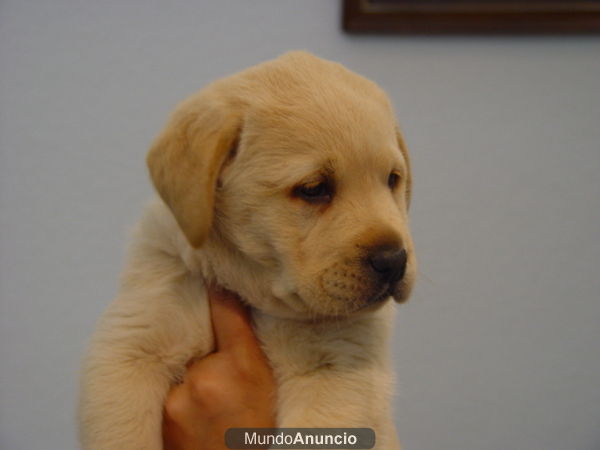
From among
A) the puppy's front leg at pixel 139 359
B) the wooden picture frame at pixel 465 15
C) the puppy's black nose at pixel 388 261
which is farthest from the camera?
the wooden picture frame at pixel 465 15

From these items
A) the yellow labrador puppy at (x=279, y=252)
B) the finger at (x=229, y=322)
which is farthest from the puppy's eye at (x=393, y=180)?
the finger at (x=229, y=322)

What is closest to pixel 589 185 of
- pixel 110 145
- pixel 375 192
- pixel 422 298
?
pixel 422 298

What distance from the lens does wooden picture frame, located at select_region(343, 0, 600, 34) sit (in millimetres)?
2076

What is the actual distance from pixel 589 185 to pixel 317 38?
142 centimetres

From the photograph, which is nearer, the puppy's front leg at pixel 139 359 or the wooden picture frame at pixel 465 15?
the puppy's front leg at pixel 139 359

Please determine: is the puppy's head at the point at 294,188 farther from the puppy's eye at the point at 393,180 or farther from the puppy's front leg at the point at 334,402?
the puppy's front leg at the point at 334,402

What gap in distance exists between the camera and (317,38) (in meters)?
2.19

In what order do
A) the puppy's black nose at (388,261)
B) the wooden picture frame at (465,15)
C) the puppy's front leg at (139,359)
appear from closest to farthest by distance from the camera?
1. the puppy's black nose at (388,261)
2. the puppy's front leg at (139,359)
3. the wooden picture frame at (465,15)

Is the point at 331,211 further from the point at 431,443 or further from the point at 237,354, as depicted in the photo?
the point at 431,443

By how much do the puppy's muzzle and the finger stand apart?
34 cm

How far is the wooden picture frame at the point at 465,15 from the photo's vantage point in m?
2.08

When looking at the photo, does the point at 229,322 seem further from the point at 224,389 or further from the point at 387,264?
the point at 387,264

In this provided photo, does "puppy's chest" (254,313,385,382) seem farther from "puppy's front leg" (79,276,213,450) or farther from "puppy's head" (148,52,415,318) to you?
"puppy's front leg" (79,276,213,450)

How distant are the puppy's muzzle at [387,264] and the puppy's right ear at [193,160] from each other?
1.11ft
